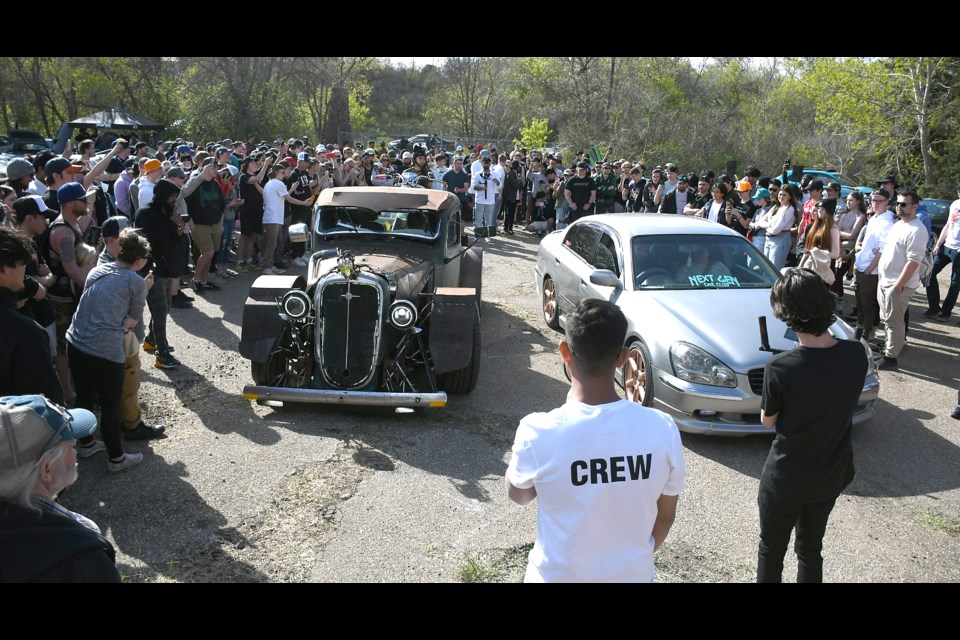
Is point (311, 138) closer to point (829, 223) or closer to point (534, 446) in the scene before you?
point (829, 223)

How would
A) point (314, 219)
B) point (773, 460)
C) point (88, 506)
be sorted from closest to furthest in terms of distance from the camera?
point (773, 460), point (88, 506), point (314, 219)

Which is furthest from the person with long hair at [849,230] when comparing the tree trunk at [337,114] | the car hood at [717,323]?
the tree trunk at [337,114]

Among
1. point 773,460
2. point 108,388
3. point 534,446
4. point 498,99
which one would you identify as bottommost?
point 108,388

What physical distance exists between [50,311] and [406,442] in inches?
111

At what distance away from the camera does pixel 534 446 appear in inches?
93.9

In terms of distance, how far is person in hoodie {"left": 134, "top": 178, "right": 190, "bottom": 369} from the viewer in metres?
7.56

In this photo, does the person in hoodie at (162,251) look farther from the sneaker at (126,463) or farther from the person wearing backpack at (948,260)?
the person wearing backpack at (948,260)

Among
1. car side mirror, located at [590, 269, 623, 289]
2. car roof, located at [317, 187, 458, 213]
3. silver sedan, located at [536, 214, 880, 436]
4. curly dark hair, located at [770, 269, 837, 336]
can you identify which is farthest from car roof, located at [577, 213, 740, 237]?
curly dark hair, located at [770, 269, 837, 336]

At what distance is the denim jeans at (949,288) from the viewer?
34.5ft

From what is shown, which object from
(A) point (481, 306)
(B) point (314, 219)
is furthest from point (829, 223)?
(B) point (314, 219)

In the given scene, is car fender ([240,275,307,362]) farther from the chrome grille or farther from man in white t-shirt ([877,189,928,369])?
man in white t-shirt ([877,189,928,369])

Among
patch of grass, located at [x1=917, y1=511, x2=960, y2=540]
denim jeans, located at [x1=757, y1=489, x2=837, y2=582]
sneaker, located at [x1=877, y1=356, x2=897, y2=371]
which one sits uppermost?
denim jeans, located at [x1=757, y1=489, x2=837, y2=582]

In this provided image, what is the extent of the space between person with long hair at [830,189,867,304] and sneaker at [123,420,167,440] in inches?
365

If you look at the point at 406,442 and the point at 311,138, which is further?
the point at 311,138
